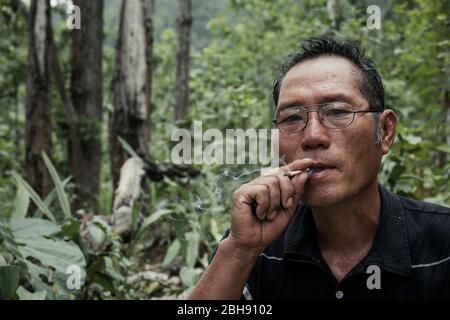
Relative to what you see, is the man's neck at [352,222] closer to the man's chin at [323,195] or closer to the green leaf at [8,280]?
the man's chin at [323,195]

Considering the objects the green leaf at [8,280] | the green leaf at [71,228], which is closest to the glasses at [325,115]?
the green leaf at [8,280]

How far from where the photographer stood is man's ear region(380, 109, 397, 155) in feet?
6.70

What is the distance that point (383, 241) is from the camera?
6.36 feet

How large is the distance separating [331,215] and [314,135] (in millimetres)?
316

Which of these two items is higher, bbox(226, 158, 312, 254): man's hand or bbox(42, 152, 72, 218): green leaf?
bbox(226, 158, 312, 254): man's hand

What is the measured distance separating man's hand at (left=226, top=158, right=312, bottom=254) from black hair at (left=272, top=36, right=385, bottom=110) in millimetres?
438

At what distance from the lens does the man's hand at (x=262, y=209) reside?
1.74 m

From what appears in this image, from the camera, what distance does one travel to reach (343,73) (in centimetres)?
198

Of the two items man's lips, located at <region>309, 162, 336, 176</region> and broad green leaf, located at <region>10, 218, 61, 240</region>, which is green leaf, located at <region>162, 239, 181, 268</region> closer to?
broad green leaf, located at <region>10, 218, 61, 240</region>

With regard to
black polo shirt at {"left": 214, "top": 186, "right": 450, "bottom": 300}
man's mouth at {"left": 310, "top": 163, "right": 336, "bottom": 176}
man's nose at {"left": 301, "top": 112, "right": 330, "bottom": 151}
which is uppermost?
man's nose at {"left": 301, "top": 112, "right": 330, "bottom": 151}

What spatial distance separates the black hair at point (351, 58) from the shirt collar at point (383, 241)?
35cm

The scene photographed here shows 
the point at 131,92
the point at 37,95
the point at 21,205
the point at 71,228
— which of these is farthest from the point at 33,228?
the point at 37,95

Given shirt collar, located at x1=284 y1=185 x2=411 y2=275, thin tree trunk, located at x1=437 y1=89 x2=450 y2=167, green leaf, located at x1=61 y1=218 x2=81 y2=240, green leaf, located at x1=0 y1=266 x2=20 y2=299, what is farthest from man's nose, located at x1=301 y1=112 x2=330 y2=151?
thin tree trunk, located at x1=437 y1=89 x2=450 y2=167
